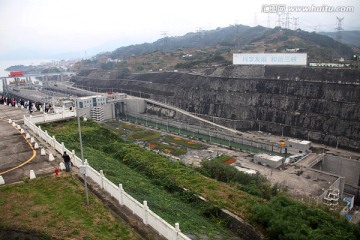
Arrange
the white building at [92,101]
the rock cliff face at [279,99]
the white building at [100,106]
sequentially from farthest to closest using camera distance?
1. the white building at [92,101]
2. the white building at [100,106]
3. the rock cliff face at [279,99]

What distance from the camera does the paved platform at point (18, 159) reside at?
18250 millimetres

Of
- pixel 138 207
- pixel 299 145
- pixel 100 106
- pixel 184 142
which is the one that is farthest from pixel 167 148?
pixel 138 207

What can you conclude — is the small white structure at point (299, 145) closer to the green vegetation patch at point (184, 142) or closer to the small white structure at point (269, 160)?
the small white structure at point (269, 160)

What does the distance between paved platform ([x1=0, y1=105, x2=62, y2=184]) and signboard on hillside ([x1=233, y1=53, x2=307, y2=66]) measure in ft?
216

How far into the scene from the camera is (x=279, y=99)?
71250 mm

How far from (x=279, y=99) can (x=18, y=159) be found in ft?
201

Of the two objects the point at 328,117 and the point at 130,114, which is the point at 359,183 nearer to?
the point at 328,117

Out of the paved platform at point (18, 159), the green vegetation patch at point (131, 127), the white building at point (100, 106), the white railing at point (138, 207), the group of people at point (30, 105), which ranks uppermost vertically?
the group of people at point (30, 105)

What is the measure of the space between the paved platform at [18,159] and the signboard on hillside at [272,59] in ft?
216

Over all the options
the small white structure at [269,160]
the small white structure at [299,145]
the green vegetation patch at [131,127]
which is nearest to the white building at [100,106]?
the green vegetation patch at [131,127]

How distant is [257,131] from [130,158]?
49.8 meters

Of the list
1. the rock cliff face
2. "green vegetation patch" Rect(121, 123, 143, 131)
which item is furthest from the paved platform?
the rock cliff face

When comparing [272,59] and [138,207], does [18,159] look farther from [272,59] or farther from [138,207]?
[272,59]

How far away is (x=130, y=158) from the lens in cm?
2541
